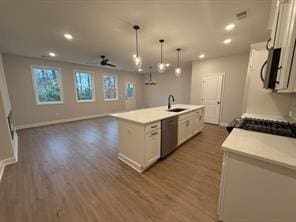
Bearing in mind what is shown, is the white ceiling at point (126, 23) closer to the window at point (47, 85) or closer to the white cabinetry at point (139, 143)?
A: the window at point (47, 85)

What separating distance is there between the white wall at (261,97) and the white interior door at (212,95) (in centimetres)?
300

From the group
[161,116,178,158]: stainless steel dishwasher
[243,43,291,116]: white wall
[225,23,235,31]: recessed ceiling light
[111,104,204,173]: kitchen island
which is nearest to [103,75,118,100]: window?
[111,104,204,173]: kitchen island

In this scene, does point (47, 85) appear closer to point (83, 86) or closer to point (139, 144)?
point (83, 86)

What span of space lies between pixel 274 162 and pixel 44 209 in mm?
2423

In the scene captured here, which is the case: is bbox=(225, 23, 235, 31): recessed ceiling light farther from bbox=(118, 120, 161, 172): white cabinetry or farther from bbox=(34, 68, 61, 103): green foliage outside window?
bbox=(34, 68, 61, 103): green foliage outside window

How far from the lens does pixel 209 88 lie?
5.45m

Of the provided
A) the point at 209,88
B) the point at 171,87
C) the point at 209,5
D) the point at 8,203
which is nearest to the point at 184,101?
the point at 171,87

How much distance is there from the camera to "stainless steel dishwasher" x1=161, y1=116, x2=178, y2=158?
2.61 metres

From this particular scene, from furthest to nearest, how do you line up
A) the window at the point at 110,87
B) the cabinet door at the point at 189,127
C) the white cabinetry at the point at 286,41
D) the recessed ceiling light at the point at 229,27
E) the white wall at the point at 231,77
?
the window at the point at 110,87 < the white wall at the point at 231,77 < the cabinet door at the point at 189,127 < the recessed ceiling light at the point at 229,27 < the white cabinetry at the point at 286,41

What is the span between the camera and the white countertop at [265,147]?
92 centimetres

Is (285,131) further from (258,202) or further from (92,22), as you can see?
(92,22)

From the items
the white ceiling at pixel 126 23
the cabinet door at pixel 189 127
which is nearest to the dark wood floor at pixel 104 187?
the cabinet door at pixel 189 127

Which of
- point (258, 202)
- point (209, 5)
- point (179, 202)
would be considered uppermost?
point (209, 5)

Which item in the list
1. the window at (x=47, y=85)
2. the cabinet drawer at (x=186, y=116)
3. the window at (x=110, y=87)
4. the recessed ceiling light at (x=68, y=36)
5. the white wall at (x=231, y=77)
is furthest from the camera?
the window at (x=110, y=87)
